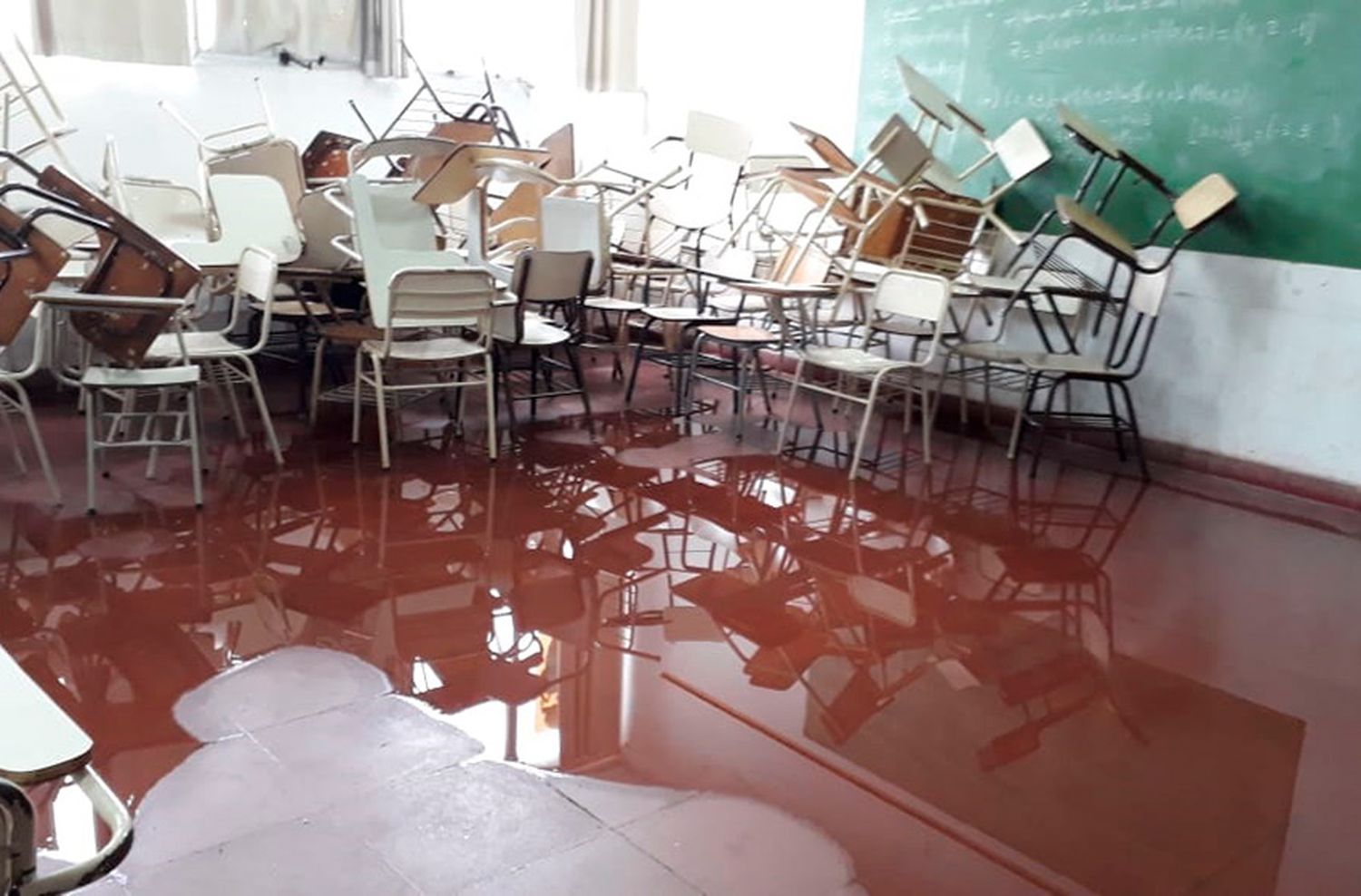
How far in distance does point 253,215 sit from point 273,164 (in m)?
0.55

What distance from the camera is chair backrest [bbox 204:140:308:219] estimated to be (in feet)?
17.9

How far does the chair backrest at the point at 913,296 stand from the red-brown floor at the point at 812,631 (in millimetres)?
750

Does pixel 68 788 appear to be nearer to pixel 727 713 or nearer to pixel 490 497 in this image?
pixel 727 713

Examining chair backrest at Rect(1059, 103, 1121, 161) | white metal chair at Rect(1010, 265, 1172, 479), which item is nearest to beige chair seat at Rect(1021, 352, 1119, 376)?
white metal chair at Rect(1010, 265, 1172, 479)

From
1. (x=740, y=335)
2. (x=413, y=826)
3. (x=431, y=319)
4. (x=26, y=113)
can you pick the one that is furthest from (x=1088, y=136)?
A: (x=26, y=113)

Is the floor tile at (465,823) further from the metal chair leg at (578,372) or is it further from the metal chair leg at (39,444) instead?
the metal chair leg at (578,372)

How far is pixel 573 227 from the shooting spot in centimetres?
562

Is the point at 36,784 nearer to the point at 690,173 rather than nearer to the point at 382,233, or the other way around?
the point at 382,233

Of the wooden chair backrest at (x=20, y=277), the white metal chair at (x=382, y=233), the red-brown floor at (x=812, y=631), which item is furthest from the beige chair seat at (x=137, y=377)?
the white metal chair at (x=382, y=233)

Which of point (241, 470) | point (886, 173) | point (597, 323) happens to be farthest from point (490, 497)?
point (597, 323)

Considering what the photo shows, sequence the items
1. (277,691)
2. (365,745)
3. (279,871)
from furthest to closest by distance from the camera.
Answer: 1. (277,691)
2. (365,745)
3. (279,871)

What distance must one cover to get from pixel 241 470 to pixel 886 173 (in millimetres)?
3298

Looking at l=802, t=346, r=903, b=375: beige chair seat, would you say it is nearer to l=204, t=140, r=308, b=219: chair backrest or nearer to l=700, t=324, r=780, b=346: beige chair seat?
l=700, t=324, r=780, b=346: beige chair seat

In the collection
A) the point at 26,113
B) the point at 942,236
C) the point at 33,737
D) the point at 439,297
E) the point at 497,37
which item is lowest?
the point at 33,737
